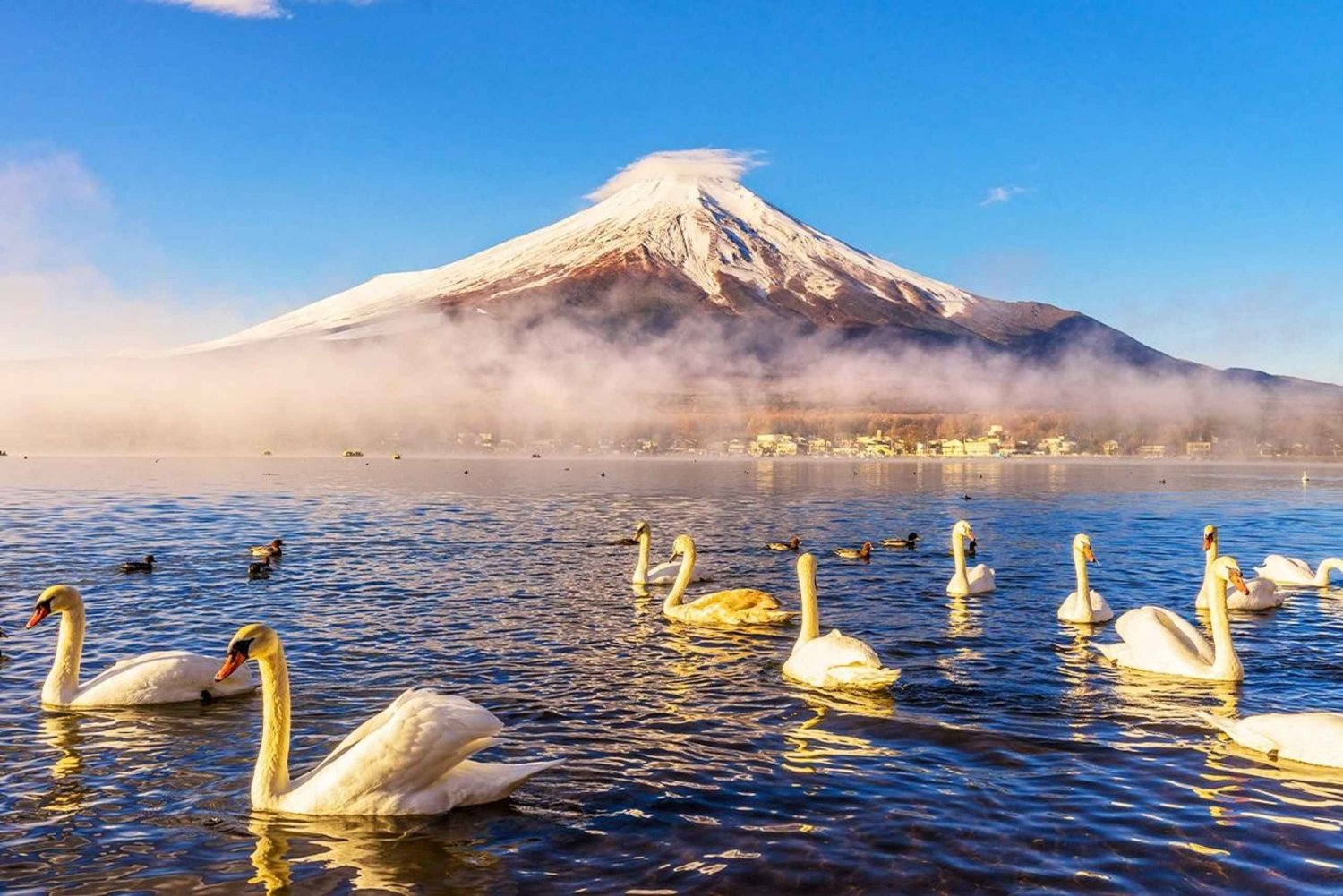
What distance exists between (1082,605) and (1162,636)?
497 cm

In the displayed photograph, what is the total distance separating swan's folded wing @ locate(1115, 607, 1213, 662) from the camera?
15.5 metres

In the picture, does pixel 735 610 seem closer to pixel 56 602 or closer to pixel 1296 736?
pixel 1296 736

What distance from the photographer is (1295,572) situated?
26016 mm

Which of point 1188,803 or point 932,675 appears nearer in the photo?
point 1188,803

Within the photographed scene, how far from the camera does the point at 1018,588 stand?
25.8 meters

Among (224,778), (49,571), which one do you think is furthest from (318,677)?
(49,571)

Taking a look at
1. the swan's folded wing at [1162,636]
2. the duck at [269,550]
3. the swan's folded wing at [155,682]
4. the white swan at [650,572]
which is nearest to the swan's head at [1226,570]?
the swan's folded wing at [1162,636]

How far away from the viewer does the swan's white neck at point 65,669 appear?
13.7 meters

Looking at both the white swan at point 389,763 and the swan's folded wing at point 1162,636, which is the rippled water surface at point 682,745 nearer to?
the white swan at point 389,763

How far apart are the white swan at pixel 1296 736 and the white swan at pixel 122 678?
1240 cm

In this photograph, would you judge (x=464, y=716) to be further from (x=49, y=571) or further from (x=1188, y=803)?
(x=49, y=571)

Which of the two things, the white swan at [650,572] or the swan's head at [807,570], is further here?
the white swan at [650,572]

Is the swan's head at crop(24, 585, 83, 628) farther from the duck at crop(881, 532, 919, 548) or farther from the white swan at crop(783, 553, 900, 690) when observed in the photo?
the duck at crop(881, 532, 919, 548)

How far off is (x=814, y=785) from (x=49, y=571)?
952 inches
